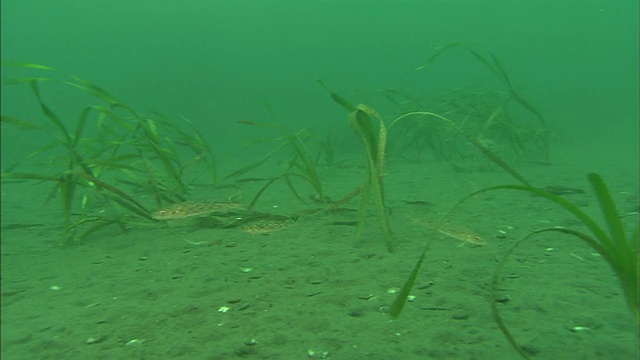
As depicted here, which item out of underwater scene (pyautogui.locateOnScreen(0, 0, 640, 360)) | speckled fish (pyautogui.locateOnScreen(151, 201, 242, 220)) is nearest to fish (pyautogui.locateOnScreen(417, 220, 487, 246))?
underwater scene (pyautogui.locateOnScreen(0, 0, 640, 360))

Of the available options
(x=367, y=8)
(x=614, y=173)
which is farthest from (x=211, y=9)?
(x=614, y=173)

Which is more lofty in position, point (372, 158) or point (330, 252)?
point (372, 158)

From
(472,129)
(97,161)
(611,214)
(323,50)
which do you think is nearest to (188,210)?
(97,161)

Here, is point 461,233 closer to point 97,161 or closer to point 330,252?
point 330,252

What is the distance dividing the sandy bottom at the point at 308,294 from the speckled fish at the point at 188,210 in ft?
0.52

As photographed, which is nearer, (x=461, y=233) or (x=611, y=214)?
(x=611, y=214)

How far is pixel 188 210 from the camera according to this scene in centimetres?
295

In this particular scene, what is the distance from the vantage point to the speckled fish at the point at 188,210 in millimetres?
2854

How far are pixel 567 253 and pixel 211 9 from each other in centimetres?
6688

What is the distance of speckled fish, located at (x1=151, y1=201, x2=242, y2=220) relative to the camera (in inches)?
112

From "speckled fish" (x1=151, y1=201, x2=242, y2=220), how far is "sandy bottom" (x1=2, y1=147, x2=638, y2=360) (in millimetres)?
157

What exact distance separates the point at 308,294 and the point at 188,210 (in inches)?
47.3

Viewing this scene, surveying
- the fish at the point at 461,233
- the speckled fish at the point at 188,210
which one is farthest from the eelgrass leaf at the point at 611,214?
the speckled fish at the point at 188,210

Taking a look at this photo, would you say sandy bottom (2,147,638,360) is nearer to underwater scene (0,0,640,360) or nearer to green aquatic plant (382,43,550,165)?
underwater scene (0,0,640,360)
